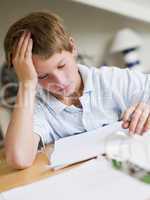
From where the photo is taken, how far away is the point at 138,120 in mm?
843

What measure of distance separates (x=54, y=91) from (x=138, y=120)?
1.10ft

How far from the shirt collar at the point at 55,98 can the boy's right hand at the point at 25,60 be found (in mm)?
113

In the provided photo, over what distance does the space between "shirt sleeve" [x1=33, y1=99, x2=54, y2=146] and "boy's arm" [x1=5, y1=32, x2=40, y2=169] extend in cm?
3

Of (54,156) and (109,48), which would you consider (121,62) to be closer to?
(109,48)

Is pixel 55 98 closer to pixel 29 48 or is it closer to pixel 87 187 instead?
pixel 29 48

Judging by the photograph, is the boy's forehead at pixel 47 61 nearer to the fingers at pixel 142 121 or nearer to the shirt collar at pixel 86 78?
the shirt collar at pixel 86 78

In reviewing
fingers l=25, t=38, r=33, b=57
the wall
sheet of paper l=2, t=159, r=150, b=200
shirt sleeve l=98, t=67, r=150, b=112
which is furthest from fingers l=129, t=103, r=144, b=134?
the wall

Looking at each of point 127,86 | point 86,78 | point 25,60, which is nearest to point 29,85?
point 25,60

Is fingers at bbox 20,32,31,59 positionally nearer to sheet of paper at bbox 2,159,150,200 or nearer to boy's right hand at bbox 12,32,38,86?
boy's right hand at bbox 12,32,38,86

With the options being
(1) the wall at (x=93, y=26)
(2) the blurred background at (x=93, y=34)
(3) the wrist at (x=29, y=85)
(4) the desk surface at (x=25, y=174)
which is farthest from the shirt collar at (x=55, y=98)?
(1) the wall at (x=93, y=26)

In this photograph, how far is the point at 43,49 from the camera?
0.96m

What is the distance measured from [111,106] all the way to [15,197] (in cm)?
55

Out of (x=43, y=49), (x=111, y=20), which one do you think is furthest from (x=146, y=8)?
(x=43, y=49)

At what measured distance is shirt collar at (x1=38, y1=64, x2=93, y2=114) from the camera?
3.63 ft
